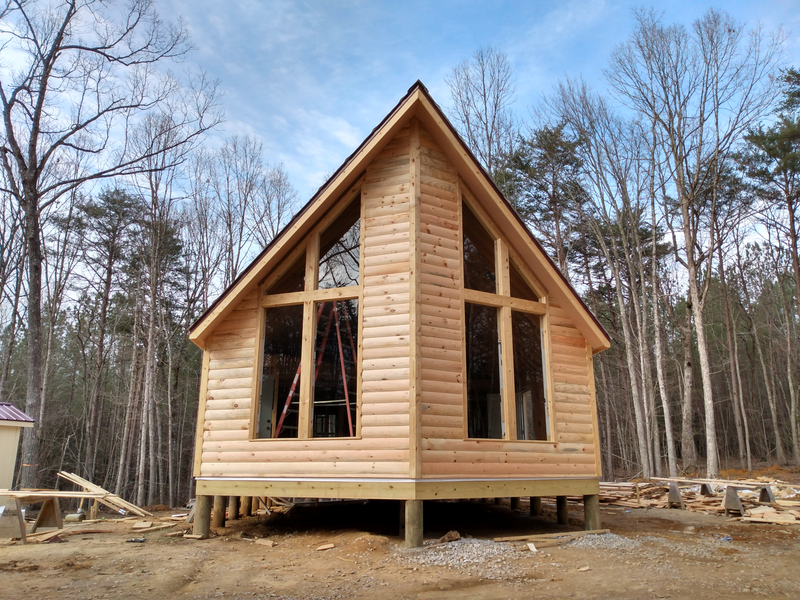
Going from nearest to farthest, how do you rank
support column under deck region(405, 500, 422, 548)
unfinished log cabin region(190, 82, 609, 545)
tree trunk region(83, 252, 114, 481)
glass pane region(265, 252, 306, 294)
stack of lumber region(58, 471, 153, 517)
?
support column under deck region(405, 500, 422, 548) < unfinished log cabin region(190, 82, 609, 545) < glass pane region(265, 252, 306, 294) < stack of lumber region(58, 471, 153, 517) < tree trunk region(83, 252, 114, 481)

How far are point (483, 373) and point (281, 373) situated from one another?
3.35 m

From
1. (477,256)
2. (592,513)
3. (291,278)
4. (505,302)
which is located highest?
(477,256)

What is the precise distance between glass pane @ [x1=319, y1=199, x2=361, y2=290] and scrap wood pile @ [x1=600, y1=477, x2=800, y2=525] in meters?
8.86

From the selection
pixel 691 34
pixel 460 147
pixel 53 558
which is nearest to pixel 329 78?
pixel 460 147

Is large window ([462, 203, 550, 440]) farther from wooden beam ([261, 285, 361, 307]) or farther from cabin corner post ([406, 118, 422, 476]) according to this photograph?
wooden beam ([261, 285, 361, 307])

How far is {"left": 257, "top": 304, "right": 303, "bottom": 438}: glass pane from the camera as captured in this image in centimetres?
866

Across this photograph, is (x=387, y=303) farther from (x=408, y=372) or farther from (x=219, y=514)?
(x=219, y=514)

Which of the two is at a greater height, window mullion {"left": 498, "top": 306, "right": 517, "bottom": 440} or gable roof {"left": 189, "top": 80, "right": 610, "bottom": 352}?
gable roof {"left": 189, "top": 80, "right": 610, "bottom": 352}

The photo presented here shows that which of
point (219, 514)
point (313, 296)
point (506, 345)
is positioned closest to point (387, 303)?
point (313, 296)

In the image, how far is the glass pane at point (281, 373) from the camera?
8664 mm

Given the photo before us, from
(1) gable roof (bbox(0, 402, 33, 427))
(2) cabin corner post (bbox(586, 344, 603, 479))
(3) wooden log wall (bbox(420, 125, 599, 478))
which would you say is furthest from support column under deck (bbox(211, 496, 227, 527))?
(2) cabin corner post (bbox(586, 344, 603, 479))

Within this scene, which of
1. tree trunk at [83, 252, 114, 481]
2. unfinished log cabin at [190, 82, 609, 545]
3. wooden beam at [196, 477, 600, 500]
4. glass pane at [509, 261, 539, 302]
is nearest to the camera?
wooden beam at [196, 477, 600, 500]

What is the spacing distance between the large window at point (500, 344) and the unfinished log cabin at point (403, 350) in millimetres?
26

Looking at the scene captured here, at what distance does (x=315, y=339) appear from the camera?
8.84 metres
